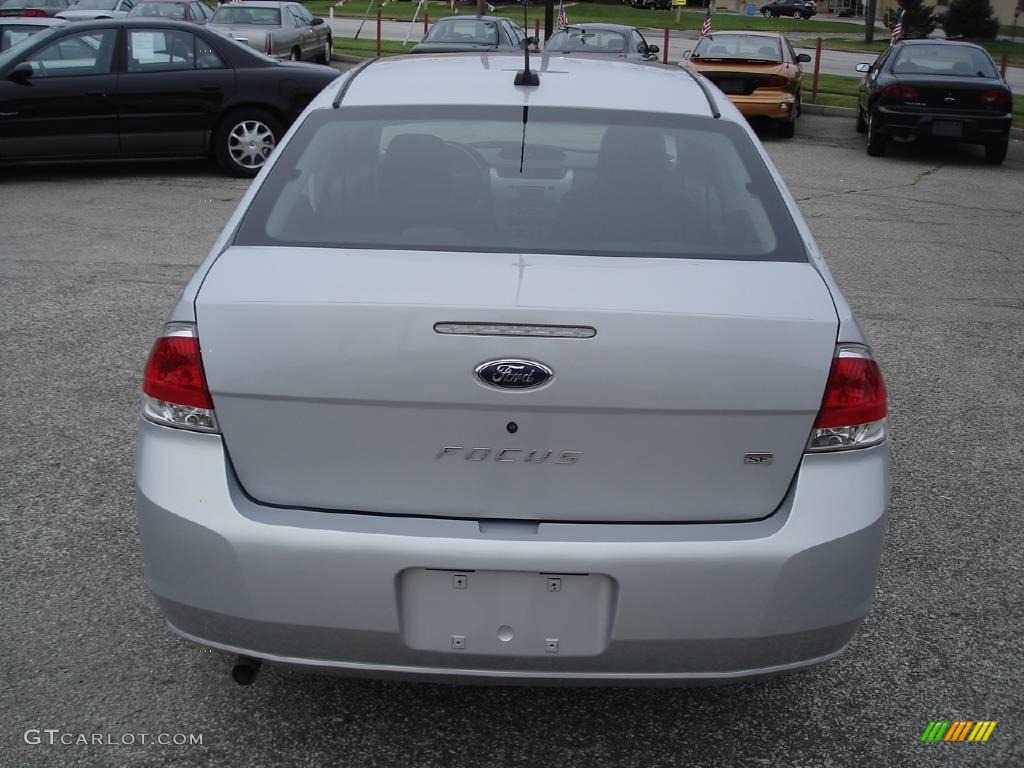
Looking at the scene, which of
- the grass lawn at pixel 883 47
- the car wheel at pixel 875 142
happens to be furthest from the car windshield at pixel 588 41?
the grass lawn at pixel 883 47

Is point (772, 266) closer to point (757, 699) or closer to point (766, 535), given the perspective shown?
point (766, 535)

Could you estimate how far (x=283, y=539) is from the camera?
254cm

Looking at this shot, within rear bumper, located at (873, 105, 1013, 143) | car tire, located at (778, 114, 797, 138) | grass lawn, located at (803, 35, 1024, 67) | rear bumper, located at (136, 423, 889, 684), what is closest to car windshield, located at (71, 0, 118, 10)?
car tire, located at (778, 114, 797, 138)

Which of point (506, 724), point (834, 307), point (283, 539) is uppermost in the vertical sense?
point (834, 307)

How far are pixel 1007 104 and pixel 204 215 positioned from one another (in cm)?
984

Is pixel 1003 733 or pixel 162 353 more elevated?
pixel 162 353

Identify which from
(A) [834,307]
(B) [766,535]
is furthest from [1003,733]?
(A) [834,307]

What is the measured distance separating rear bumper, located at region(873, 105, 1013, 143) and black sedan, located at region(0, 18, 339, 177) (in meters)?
7.01

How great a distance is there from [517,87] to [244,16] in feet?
65.5

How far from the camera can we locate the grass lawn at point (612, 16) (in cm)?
5100

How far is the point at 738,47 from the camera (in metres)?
17.1

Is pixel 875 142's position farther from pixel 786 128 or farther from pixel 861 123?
pixel 861 123

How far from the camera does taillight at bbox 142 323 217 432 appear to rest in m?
2.63

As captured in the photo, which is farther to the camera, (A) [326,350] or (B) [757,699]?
(B) [757,699]
